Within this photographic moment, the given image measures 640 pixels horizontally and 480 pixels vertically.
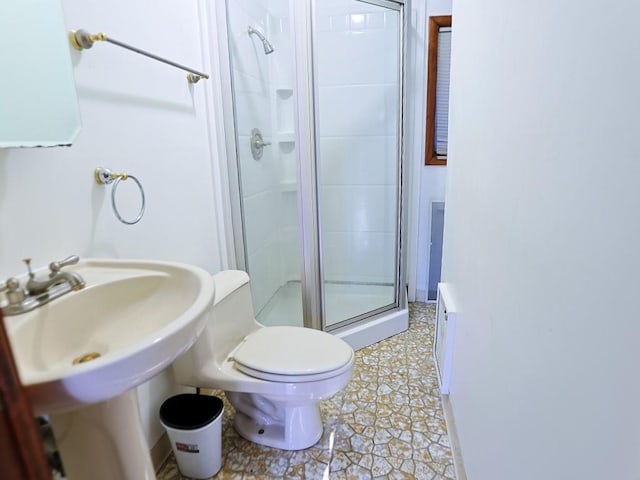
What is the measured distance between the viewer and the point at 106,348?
3.07 ft

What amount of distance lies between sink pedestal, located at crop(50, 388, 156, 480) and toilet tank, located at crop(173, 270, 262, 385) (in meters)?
0.45

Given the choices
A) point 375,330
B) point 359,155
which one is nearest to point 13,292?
point 375,330

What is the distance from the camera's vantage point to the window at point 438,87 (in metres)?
2.36

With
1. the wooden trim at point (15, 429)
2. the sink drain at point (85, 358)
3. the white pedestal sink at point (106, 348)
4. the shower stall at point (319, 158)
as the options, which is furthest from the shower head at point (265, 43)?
the wooden trim at point (15, 429)

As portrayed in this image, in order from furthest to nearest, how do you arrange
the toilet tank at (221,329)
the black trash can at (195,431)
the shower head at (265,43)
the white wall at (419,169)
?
the white wall at (419,169) < the shower head at (265,43) < the toilet tank at (221,329) < the black trash can at (195,431)

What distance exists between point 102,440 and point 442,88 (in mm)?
2474

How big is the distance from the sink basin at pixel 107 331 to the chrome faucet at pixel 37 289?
0.02 m

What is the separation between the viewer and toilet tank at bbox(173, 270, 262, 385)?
1.44 metres

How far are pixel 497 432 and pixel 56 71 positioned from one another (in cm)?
146

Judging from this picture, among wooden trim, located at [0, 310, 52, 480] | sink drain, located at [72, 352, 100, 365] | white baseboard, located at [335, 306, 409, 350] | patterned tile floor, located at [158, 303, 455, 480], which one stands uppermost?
wooden trim, located at [0, 310, 52, 480]

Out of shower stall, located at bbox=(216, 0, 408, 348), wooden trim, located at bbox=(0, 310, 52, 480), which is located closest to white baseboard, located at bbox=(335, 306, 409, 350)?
shower stall, located at bbox=(216, 0, 408, 348)

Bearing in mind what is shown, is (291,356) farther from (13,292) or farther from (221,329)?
(13,292)

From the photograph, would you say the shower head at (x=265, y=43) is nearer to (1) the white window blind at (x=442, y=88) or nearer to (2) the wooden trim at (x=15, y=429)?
(1) the white window blind at (x=442, y=88)

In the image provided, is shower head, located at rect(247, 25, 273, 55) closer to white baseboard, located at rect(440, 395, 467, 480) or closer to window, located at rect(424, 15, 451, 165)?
window, located at rect(424, 15, 451, 165)
